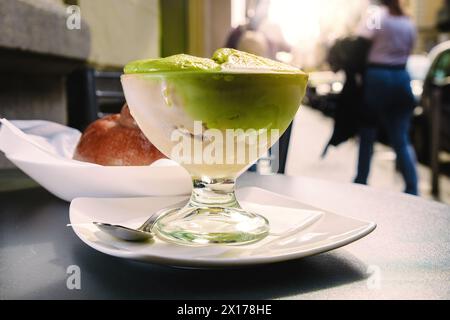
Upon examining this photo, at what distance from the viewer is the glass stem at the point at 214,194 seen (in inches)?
20.4

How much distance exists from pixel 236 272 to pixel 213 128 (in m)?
0.14

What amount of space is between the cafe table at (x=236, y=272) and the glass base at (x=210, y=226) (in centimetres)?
5

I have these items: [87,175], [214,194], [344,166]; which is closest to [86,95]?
[87,175]

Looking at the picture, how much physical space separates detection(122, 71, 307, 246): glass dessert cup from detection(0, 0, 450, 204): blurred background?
0.92 ft

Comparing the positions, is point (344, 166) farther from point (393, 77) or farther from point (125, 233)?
point (125, 233)

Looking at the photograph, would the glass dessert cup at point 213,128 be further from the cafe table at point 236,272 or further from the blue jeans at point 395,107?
the blue jeans at point 395,107

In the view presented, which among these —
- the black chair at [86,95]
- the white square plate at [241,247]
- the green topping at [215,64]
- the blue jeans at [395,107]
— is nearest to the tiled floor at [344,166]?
the blue jeans at [395,107]

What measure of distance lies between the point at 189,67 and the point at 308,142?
6.28m

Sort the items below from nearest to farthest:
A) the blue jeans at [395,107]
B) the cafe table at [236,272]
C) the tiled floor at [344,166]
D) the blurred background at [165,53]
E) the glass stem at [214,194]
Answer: the cafe table at [236,272]
the glass stem at [214,194]
the blurred background at [165,53]
the blue jeans at [395,107]
the tiled floor at [344,166]

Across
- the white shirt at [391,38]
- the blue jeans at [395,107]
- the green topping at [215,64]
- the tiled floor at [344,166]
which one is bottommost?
the tiled floor at [344,166]

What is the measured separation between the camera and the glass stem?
1.70ft

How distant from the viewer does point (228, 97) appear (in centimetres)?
45
